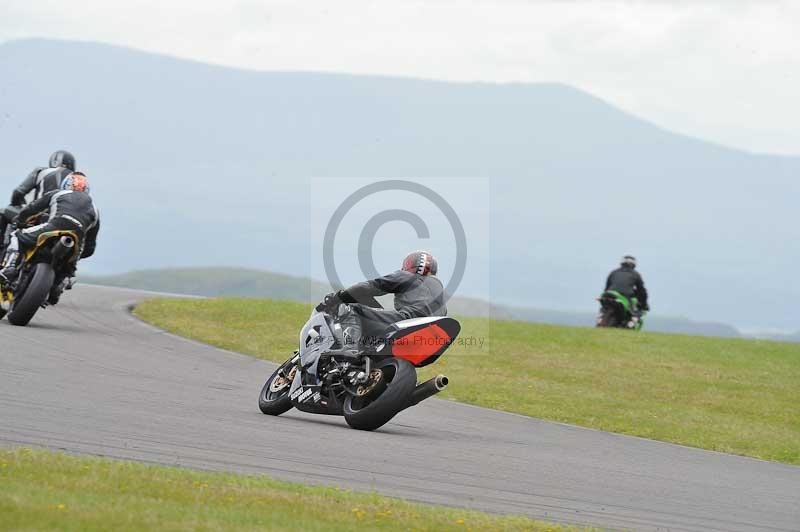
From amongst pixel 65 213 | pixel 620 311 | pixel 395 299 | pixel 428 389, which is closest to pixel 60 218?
pixel 65 213

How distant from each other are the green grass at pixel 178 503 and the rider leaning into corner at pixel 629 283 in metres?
21.6

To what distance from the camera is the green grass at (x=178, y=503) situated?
627cm

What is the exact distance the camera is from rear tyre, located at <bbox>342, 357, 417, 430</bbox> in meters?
11.4

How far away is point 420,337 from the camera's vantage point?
37.4ft

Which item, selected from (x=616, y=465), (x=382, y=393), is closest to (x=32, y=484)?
(x=382, y=393)

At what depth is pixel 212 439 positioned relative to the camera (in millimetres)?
9758

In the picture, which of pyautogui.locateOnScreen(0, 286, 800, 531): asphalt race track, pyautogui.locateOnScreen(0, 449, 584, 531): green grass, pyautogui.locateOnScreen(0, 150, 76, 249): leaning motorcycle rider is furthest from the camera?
pyautogui.locateOnScreen(0, 150, 76, 249): leaning motorcycle rider

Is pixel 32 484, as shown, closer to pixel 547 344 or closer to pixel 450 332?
pixel 450 332

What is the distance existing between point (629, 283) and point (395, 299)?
17.6 metres

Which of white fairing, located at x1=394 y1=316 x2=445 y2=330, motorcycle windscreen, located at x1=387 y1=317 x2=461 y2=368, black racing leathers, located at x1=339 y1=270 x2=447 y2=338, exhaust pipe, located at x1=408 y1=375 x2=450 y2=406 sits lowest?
exhaust pipe, located at x1=408 y1=375 x2=450 y2=406

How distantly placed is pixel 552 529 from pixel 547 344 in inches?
687

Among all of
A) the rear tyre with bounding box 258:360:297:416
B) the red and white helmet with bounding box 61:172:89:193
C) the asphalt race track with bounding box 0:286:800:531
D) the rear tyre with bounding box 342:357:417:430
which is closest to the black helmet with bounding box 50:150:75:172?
the red and white helmet with bounding box 61:172:89:193

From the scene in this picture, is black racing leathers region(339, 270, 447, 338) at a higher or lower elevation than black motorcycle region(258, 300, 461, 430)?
higher

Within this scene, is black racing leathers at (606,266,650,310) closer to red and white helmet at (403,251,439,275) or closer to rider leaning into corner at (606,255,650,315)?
Result: rider leaning into corner at (606,255,650,315)
